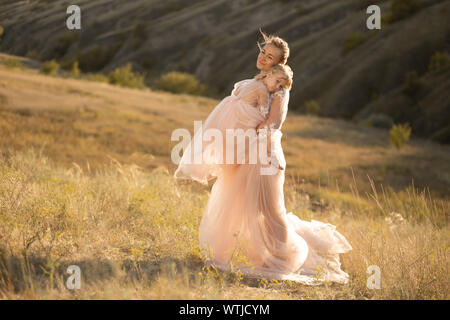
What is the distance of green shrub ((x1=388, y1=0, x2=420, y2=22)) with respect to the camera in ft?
160

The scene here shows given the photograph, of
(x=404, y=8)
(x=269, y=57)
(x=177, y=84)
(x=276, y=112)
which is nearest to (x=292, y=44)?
(x=404, y=8)

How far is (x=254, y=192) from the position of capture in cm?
507

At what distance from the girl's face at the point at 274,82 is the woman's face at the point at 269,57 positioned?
0.12 m

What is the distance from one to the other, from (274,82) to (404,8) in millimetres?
50636

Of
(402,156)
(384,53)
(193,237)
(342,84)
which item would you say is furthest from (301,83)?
(193,237)

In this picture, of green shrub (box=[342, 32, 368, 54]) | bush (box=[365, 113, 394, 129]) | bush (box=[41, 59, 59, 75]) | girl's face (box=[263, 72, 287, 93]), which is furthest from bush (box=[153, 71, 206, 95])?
girl's face (box=[263, 72, 287, 93])

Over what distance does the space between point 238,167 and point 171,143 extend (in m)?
14.9

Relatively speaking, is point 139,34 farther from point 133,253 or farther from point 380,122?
point 133,253

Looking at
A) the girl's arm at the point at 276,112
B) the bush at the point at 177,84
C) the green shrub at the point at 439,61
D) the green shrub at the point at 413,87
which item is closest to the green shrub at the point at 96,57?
the bush at the point at 177,84

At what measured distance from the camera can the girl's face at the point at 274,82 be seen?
16.2 ft

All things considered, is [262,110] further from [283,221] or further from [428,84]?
[428,84]

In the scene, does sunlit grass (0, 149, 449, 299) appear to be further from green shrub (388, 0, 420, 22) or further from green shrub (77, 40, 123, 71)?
green shrub (388, 0, 420, 22)

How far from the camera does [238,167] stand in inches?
205

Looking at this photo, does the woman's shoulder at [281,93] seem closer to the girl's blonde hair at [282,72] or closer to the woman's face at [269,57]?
the girl's blonde hair at [282,72]
